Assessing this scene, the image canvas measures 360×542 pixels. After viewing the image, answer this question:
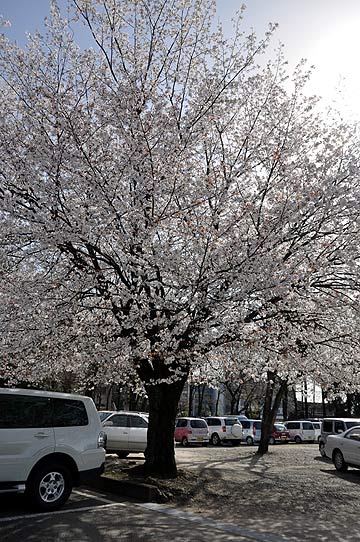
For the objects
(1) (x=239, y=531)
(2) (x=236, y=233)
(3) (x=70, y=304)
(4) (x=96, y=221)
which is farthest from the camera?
(3) (x=70, y=304)

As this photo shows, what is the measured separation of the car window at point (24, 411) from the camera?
25.7 ft

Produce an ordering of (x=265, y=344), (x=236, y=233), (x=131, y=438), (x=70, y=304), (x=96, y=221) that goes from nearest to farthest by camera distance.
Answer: (x=96, y=221) < (x=236, y=233) < (x=70, y=304) < (x=265, y=344) < (x=131, y=438)

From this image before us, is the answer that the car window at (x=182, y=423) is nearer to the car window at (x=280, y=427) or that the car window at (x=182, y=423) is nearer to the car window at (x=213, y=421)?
the car window at (x=213, y=421)

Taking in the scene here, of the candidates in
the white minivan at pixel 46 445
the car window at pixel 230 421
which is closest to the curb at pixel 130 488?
the white minivan at pixel 46 445

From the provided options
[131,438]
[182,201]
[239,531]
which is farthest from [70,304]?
[131,438]

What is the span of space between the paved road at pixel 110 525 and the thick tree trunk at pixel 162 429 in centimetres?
243

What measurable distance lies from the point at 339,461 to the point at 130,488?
813 cm

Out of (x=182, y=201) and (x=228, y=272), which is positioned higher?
(x=182, y=201)

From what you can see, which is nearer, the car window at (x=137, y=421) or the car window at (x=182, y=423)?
the car window at (x=137, y=421)

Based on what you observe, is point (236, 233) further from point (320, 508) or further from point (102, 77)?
point (320, 508)

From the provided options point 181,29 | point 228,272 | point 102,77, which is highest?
point 181,29

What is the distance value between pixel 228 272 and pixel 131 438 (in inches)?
400

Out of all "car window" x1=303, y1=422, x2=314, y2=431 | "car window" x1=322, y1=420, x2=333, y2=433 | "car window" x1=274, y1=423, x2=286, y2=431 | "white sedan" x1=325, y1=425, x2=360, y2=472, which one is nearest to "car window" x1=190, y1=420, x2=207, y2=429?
"car window" x1=322, y1=420, x2=333, y2=433

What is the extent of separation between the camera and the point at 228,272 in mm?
9281
